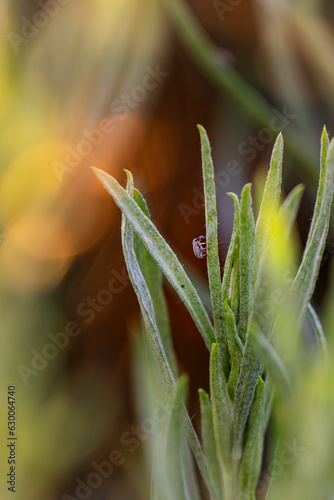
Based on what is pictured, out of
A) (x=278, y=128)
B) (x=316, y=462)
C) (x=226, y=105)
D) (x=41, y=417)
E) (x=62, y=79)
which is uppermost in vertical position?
(x=62, y=79)

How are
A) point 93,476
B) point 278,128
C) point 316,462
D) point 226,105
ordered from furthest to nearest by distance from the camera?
point 226,105, point 278,128, point 93,476, point 316,462

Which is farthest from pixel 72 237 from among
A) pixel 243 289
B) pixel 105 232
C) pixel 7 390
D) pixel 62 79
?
pixel 243 289

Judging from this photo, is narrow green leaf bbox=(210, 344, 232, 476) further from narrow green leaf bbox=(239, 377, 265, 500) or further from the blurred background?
the blurred background

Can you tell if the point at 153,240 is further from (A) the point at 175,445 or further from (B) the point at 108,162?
(B) the point at 108,162

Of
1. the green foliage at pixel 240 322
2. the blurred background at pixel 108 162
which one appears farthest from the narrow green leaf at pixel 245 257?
the blurred background at pixel 108 162

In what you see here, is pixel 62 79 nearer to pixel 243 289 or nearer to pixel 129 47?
pixel 129 47

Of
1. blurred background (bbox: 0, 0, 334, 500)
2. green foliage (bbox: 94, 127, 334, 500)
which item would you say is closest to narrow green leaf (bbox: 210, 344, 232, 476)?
green foliage (bbox: 94, 127, 334, 500)

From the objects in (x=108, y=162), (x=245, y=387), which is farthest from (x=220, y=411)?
(x=108, y=162)
